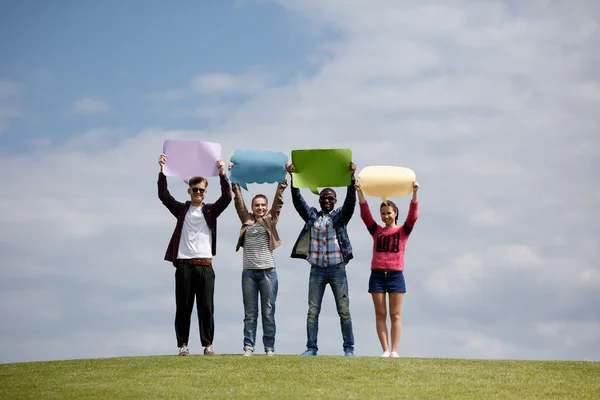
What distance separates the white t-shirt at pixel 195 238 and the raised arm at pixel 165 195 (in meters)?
0.30

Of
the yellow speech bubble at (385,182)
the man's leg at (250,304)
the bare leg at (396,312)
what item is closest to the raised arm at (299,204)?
the yellow speech bubble at (385,182)

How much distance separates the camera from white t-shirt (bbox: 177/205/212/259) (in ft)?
46.3

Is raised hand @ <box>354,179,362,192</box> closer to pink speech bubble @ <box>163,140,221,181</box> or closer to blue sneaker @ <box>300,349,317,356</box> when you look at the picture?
pink speech bubble @ <box>163,140,221,181</box>

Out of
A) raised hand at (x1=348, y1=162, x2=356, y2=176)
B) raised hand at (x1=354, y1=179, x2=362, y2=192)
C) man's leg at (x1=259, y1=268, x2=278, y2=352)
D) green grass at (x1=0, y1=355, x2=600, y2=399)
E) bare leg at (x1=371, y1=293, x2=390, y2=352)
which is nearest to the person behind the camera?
green grass at (x1=0, y1=355, x2=600, y2=399)

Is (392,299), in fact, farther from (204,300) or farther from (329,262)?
(204,300)

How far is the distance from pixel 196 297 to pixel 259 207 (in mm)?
1844

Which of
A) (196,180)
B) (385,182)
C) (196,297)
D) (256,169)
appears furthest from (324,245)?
(196,180)

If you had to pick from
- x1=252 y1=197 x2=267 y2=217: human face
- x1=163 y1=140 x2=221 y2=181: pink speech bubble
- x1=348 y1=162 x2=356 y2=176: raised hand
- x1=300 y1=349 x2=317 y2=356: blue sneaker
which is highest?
x1=163 y1=140 x2=221 y2=181: pink speech bubble

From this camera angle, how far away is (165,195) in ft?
47.7

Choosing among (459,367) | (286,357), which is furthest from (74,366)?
(459,367)

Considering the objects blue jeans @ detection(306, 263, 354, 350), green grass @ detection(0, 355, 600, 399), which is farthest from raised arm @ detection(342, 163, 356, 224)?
green grass @ detection(0, 355, 600, 399)

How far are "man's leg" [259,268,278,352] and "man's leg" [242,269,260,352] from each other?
115mm

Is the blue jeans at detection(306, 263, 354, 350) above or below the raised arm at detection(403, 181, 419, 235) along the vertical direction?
below

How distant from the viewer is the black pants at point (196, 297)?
14.1 meters
